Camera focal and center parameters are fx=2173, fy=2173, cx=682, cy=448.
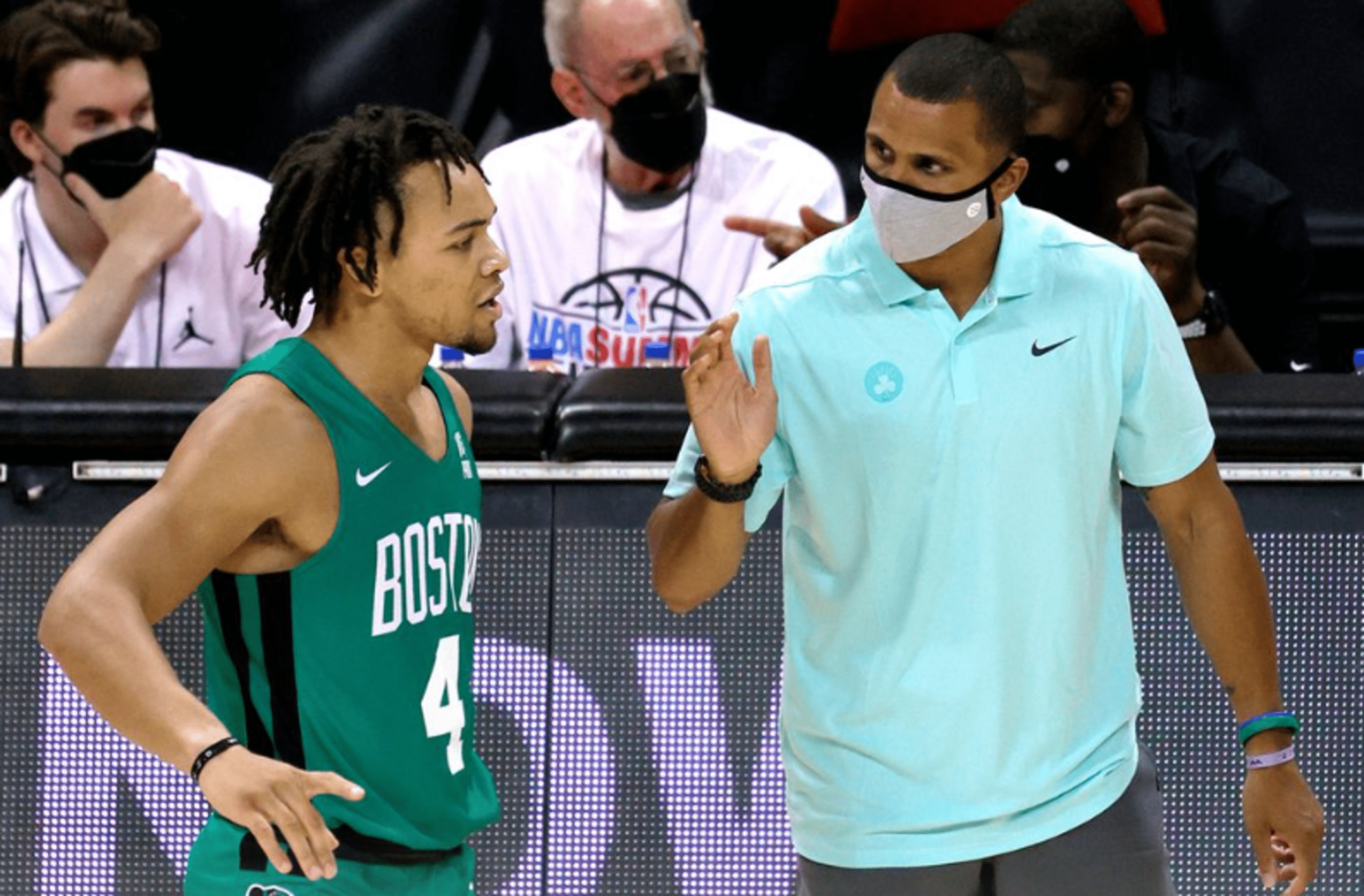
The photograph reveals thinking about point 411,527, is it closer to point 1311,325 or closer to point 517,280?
point 517,280

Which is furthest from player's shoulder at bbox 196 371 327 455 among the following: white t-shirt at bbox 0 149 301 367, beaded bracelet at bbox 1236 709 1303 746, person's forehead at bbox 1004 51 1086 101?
person's forehead at bbox 1004 51 1086 101

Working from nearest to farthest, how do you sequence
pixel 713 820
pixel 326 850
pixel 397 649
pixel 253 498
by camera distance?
1. pixel 326 850
2. pixel 253 498
3. pixel 397 649
4. pixel 713 820

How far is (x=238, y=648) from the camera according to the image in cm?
264

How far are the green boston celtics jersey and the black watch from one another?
220 centimetres

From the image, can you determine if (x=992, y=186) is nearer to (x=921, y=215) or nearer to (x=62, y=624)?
(x=921, y=215)

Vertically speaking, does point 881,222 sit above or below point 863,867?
above

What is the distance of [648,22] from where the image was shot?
5105 mm

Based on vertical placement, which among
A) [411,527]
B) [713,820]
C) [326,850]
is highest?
[411,527]

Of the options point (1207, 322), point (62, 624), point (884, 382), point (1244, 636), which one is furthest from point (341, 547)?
point (1207, 322)

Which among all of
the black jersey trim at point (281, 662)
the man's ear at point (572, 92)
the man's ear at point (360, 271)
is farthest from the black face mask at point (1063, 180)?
the black jersey trim at point (281, 662)

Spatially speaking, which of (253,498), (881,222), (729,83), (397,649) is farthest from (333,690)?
(729,83)

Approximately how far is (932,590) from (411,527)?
659 millimetres

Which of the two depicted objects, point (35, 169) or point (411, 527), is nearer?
point (411, 527)

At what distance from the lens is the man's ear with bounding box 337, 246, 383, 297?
2.76 m
